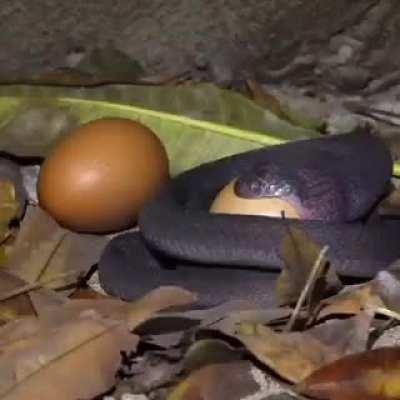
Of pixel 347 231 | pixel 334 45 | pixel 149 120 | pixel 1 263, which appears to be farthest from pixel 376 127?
pixel 1 263

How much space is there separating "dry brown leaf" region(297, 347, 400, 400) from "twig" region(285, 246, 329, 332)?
102 mm

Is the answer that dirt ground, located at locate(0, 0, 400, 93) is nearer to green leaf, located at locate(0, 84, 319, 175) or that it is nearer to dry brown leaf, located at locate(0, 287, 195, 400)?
green leaf, located at locate(0, 84, 319, 175)

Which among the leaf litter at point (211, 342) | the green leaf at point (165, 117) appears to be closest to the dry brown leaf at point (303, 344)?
the leaf litter at point (211, 342)

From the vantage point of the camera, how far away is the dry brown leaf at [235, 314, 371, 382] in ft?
4.05

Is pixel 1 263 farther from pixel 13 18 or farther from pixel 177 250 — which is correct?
pixel 13 18

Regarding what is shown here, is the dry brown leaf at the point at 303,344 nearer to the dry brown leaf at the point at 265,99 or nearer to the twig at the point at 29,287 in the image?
the twig at the point at 29,287

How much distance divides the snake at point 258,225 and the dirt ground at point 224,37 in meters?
0.27

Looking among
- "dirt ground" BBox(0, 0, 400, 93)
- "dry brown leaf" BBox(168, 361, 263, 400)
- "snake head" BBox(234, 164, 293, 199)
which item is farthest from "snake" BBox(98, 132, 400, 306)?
"dirt ground" BBox(0, 0, 400, 93)

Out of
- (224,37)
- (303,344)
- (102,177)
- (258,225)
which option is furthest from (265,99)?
(303,344)

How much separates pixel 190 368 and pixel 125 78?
0.64 m

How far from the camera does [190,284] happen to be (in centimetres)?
143

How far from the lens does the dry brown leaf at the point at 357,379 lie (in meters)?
1.19

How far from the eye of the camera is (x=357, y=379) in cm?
119

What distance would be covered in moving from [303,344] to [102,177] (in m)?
0.38
